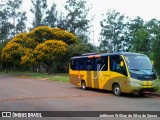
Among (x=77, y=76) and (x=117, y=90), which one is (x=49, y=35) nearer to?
(x=77, y=76)

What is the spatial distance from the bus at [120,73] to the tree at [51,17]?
58308 millimetres

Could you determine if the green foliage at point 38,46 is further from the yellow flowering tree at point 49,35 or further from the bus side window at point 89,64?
the bus side window at point 89,64

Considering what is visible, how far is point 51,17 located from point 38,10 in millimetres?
4220

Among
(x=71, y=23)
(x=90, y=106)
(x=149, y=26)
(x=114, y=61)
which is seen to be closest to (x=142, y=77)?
(x=114, y=61)

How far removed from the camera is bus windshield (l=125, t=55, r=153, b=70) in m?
18.8

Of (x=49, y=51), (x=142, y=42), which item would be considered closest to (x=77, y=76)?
(x=49, y=51)

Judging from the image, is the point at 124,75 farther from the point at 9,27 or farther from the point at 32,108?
the point at 9,27

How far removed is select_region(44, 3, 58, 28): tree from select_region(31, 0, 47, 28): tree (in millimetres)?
1429

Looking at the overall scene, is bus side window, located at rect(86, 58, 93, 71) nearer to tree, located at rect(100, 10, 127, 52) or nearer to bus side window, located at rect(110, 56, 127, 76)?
bus side window, located at rect(110, 56, 127, 76)

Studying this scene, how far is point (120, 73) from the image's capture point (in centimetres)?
1930

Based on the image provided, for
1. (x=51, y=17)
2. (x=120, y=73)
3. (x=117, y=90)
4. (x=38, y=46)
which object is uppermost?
(x=51, y=17)

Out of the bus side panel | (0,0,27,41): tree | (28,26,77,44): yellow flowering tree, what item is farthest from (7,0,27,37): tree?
the bus side panel

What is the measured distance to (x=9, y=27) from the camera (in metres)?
83.2

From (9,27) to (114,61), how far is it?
219 ft
